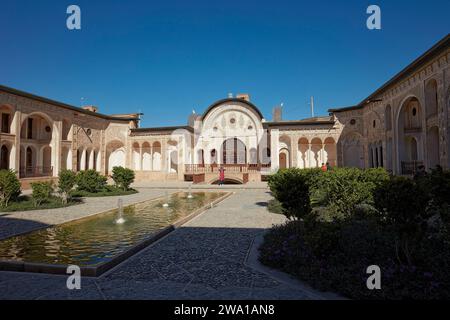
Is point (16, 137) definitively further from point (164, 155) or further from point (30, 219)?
point (30, 219)

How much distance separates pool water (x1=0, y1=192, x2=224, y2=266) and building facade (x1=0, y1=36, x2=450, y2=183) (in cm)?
1582

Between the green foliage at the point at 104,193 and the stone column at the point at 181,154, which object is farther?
the stone column at the point at 181,154

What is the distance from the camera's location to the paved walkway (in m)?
3.62

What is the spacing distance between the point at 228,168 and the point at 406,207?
23.3 meters

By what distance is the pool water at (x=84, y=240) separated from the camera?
5.09m

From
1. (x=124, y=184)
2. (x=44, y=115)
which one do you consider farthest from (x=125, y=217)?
(x=44, y=115)

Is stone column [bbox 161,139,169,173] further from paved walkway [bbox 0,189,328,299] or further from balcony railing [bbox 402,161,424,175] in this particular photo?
paved walkway [bbox 0,189,328,299]

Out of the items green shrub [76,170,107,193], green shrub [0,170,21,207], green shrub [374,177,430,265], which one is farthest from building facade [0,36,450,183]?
green shrub [374,177,430,265]

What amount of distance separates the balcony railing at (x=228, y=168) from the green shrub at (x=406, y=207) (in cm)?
2237

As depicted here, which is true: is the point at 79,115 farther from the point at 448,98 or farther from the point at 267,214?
the point at 448,98

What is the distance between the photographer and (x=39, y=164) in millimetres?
Result: 25469

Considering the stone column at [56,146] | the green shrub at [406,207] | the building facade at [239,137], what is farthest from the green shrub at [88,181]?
the green shrub at [406,207]

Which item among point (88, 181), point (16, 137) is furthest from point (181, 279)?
point (16, 137)
